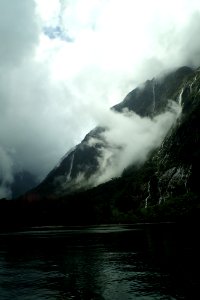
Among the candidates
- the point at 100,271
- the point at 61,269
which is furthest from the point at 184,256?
the point at 61,269

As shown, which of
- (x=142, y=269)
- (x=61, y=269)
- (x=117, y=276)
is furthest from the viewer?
(x=61, y=269)

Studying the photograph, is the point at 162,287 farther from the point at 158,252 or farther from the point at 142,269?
the point at 158,252

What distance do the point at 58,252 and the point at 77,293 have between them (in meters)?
60.6

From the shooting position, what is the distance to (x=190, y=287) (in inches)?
2307

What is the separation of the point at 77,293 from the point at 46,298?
15.6ft

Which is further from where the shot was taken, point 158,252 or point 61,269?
point 158,252

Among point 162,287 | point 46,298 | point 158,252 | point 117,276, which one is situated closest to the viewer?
point 46,298

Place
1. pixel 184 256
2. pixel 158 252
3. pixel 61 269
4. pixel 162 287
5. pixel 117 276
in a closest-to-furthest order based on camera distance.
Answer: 1. pixel 162 287
2. pixel 117 276
3. pixel 61 269
4. pixel 184 256
5. pixel 158 252

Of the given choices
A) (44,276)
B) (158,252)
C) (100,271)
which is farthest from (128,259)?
(44,276)

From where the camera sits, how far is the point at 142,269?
3071 inches

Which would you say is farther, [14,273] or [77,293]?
[14,273]

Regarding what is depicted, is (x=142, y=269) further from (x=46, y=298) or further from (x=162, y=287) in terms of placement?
(x=46, y=298)

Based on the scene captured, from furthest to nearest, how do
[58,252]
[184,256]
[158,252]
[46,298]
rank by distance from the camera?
[58,252] → [158,252] → [184,256] → [46,298]

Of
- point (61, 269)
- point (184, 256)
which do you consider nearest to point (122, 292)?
point (61, 269)
